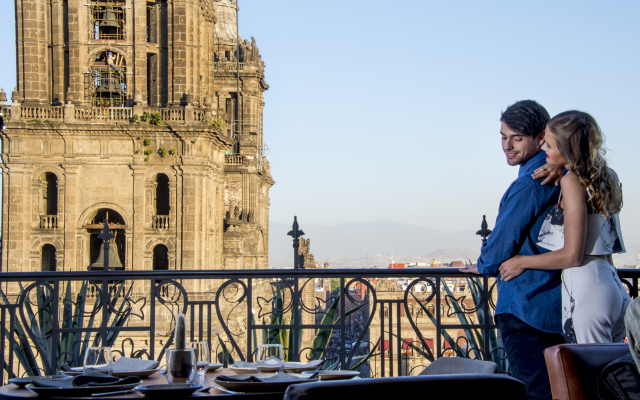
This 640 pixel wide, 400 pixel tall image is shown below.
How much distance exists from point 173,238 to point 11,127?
9.74 metres

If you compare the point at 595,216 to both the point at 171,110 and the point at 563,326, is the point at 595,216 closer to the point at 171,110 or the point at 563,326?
the point at 563,326

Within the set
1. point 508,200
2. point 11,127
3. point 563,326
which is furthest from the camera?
point 11,127

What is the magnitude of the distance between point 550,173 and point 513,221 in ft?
0.98

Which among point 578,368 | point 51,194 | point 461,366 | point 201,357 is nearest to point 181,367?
point 201,357

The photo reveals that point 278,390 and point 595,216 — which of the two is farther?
point 595,216

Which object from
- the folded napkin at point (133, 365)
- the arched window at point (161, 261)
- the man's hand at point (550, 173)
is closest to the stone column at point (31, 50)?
the arched window at point (161, 261)


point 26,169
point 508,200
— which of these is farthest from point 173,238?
point 508,200

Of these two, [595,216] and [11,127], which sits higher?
[11,127]

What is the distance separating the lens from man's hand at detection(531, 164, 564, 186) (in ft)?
11.4

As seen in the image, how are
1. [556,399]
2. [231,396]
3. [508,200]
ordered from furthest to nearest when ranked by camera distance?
[508,200] → [231,396] → [556,399]

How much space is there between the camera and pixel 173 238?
1441 inches

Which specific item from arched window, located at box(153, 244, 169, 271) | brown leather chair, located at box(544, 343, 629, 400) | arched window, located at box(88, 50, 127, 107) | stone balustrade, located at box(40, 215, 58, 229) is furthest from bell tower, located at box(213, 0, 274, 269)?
brown leather chair, located at box(544, 343, 629, 400)

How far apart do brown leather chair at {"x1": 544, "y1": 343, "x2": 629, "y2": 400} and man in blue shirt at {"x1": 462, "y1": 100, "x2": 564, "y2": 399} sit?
0.78 m

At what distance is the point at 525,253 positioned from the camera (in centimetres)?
363
